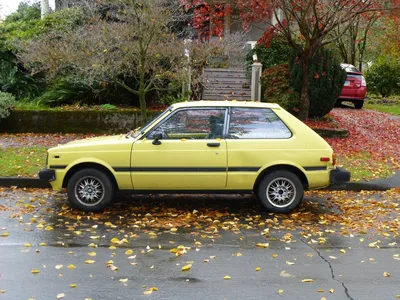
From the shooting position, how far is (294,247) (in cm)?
628

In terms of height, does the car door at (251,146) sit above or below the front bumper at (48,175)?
above

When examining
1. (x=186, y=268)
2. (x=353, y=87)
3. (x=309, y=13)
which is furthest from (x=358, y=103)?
(x=186, y=268)

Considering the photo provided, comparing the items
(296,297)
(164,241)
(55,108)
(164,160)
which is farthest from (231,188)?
(55,108)

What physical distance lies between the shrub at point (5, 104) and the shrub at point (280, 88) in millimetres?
7278

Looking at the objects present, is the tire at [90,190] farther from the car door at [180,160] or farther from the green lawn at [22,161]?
the green lawn at [22,161]

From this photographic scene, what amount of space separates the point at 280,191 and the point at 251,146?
0.80m

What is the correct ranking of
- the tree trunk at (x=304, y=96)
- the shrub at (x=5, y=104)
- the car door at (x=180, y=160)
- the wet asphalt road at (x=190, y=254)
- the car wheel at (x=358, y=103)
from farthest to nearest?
1. the car wheel at (x=358, y=103)
2. the tree trunk at (x=304, y=96)
3. the shrub at (x=5, y=104)
4. the car door at (x=180, y=160)
5. the wet asphalt road at (x=190, y=254)

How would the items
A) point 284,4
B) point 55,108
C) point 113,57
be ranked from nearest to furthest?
point 113,57
point 284,4
point 55,108

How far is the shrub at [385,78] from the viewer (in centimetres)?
2944

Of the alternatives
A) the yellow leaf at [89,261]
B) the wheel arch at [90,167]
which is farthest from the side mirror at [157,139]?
the yellow leaf at [89,261]

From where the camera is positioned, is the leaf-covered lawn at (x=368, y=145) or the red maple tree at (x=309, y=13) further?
the red maple tree at (x=309, y=13)

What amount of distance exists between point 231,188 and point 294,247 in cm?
170

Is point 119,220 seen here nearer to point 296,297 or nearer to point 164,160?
point 164,160

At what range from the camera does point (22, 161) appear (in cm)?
1064
